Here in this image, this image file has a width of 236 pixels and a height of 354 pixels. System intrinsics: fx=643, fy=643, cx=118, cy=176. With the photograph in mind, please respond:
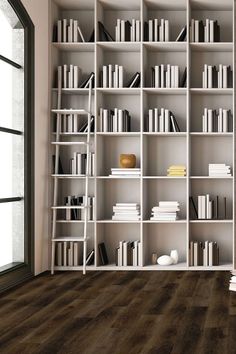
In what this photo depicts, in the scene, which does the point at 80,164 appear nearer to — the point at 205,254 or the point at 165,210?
the point at 165,210

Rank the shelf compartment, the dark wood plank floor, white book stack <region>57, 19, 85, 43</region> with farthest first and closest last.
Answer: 1. the shelf compartment
2. white book stack <region>57, 19, 85, 43</region>
3. the dark wood plank floor

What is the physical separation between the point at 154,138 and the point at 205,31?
4.78ft

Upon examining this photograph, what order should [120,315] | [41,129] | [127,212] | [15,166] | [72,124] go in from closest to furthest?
[120,315] < [15,166] < [41,129] < [127,212] < [72,124]

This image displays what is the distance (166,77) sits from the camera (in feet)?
25.6

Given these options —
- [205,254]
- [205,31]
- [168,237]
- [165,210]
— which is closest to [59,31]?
[205,31]

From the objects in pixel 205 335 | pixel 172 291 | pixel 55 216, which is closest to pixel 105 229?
pixel 55 216

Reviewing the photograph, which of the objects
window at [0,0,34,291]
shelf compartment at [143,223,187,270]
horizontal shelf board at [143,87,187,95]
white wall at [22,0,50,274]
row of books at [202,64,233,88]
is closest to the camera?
window at [0,0,34,291]

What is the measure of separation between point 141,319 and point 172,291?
53.2 inches

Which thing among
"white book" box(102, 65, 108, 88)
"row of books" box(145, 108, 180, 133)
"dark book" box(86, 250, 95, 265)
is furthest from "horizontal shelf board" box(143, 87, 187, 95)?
"dark book" box(86, 250, 95, 265)

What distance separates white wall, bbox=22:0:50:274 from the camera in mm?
7391

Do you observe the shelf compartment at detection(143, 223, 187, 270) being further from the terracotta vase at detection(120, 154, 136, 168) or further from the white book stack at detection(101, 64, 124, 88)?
the white book stack at detection(101, 64, 124, 88)

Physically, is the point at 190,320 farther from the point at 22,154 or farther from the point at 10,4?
the point at 10,4

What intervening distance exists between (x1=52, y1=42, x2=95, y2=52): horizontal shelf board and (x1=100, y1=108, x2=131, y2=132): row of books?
802 millimetres

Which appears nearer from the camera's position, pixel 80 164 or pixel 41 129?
pixel 41 129
